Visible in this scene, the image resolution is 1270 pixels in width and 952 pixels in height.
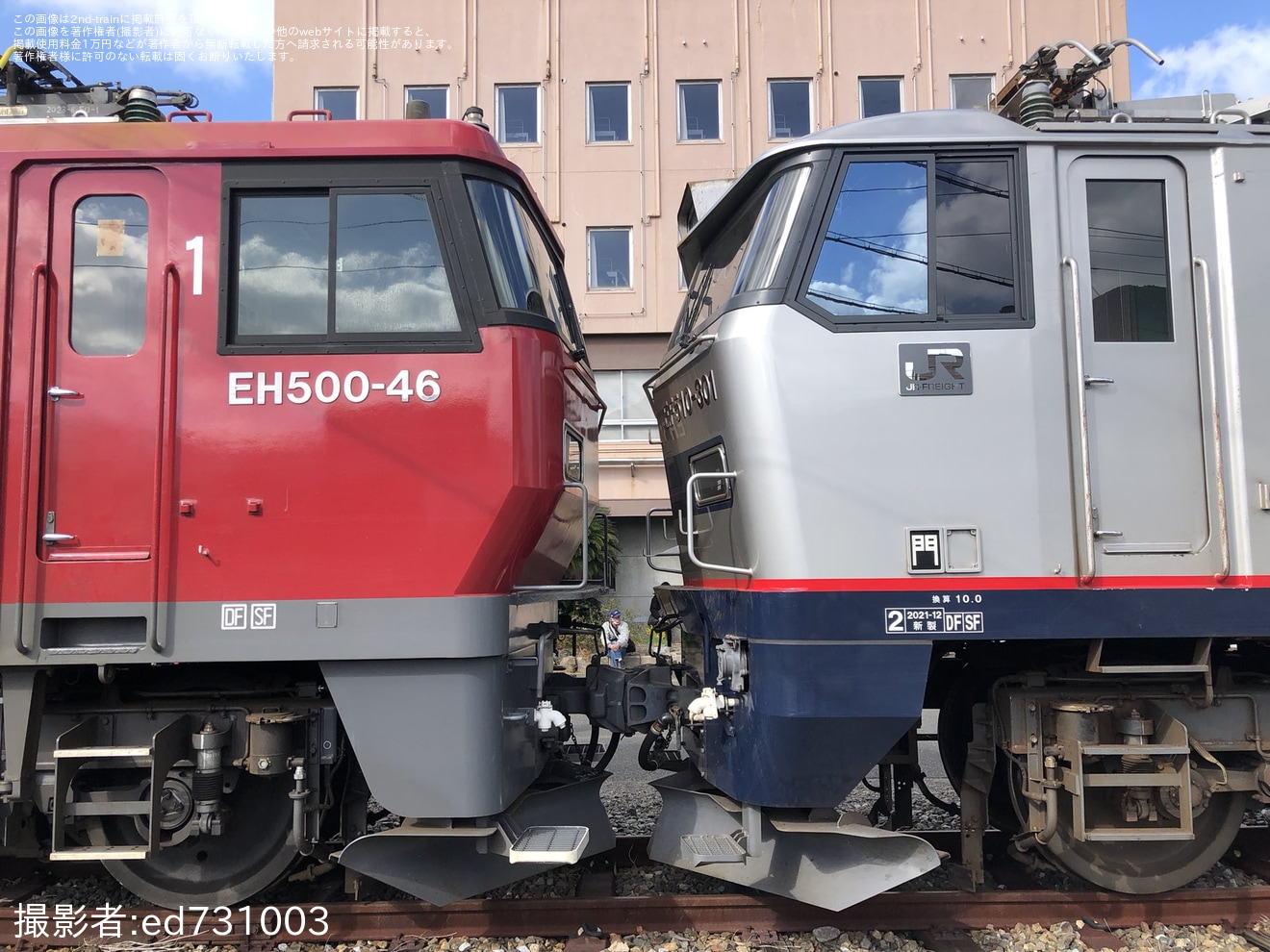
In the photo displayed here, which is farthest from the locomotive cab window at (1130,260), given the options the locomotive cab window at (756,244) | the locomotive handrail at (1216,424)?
the locomotive cab window at (756,244)

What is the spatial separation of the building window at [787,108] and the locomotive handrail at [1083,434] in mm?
16361

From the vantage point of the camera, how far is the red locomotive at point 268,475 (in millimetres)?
3699

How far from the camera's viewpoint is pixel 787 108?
18.8m

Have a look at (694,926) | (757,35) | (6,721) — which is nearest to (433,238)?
(6,721)

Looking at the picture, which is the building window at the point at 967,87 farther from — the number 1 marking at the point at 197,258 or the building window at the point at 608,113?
the number 1 marking at the point at 197,258

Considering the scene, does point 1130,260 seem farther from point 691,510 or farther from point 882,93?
point 882,93

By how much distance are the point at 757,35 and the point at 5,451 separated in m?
18.7

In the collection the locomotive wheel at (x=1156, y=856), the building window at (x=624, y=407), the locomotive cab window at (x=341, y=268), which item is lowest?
the locomotive wheel at (x=1156, y=856)

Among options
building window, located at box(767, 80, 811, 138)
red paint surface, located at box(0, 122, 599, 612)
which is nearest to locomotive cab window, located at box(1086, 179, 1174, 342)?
red paint surface, located at box(0, 122, 599, 612)

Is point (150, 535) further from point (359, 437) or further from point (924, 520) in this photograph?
point (924, 520)

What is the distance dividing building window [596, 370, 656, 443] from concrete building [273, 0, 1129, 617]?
0.62 metres

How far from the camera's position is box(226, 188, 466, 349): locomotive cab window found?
12.6 ft

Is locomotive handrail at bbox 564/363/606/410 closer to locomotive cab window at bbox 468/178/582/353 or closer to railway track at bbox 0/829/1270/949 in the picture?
locomotive cab window at bbox 468/178/582/353

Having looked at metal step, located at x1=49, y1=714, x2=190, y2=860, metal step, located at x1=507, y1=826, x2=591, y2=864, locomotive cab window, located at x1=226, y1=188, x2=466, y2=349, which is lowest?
metal step, located at x1=507, y1=826, x2=591, y2=864
